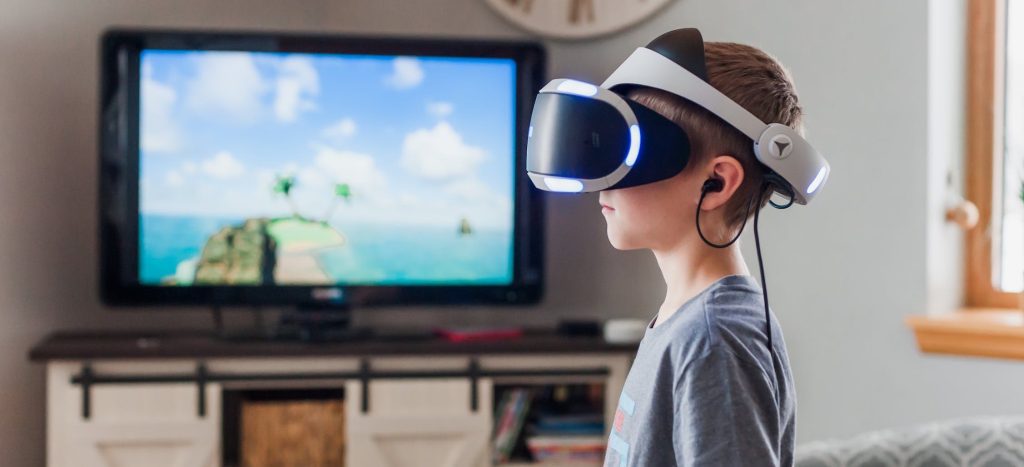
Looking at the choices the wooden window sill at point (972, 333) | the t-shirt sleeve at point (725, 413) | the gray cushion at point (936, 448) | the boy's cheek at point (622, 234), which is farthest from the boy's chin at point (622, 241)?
the wooden window sill at point (972, 333)

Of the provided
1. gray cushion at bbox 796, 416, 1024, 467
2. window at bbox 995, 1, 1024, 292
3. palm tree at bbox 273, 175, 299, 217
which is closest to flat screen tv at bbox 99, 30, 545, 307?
palm tree at bbox 273, 175, 299, 217

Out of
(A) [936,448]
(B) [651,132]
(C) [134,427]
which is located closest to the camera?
(B) [651,132]

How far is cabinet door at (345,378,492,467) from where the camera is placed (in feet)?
8.21

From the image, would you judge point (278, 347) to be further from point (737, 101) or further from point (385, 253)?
point (737, 101)

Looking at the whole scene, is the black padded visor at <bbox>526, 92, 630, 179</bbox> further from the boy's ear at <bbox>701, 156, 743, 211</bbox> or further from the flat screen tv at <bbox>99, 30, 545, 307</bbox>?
the flat screen tv at <bbox>99, 30, 545, 307</bbox>

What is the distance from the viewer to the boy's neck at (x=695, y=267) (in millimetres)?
992

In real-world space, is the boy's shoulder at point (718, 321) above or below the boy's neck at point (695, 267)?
below

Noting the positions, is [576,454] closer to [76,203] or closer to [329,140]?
[329,140]

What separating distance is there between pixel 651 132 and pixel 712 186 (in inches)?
2.9

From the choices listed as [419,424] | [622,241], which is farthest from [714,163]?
[419,424]

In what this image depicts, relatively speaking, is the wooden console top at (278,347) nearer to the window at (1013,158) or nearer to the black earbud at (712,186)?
the window at (1013,158)

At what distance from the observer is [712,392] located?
0.84 metres

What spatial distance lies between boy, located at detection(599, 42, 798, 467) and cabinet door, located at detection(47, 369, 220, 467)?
1674 millimetres

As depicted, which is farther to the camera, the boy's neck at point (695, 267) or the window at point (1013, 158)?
the window at point (1013, 158)
